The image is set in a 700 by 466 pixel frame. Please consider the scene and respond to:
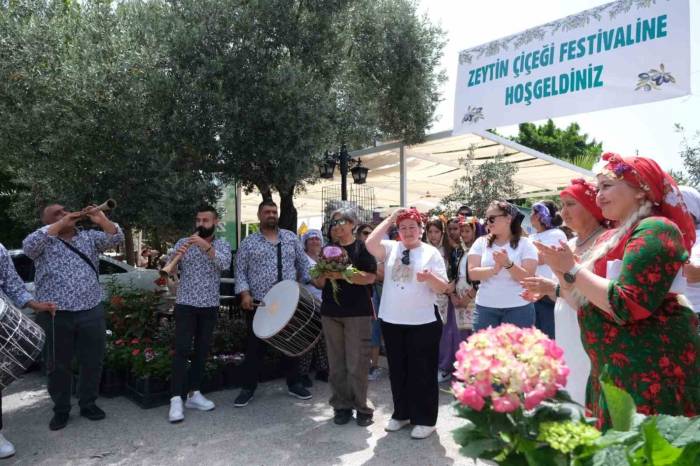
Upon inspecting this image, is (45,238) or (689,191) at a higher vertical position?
(689,191)

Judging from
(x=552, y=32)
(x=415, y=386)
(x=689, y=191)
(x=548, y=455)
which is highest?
(x=552, y=32)

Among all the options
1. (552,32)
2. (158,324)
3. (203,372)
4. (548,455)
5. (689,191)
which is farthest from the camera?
(552,32)

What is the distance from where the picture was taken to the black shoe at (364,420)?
460 centimetres

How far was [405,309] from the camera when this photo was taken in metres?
4.28

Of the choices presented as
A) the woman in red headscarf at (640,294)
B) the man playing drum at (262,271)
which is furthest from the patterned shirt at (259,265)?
the woman in red headscarf at (640,294)

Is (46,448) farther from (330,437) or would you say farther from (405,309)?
(405,309)

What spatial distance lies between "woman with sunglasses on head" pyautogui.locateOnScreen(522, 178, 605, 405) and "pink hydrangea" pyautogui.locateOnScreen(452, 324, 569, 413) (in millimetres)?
1458

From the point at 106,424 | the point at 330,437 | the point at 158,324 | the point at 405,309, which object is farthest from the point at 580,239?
the point at 158,324

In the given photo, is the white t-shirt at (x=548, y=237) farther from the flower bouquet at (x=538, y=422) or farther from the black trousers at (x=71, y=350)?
the black trousers at (x=71, y=350)

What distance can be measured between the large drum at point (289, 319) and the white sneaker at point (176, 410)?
0.95 meters

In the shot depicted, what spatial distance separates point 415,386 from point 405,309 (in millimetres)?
630

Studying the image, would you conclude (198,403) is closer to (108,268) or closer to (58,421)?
(58,421)

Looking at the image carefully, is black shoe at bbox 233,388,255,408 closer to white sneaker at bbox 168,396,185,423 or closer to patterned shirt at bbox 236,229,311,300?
white sneaker at bbox 168,396,185,423

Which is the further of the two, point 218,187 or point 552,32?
point 552,32
